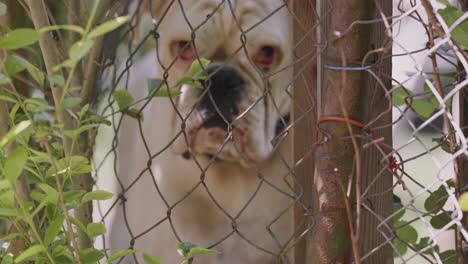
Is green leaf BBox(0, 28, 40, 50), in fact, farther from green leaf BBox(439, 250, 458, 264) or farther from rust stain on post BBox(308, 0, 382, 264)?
green leaf BBox(439, 250, 458, 264)

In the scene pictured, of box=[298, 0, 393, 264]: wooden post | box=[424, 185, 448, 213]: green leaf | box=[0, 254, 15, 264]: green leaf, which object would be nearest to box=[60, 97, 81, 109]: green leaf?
box=[0, 254, 15, 264]: green leaf

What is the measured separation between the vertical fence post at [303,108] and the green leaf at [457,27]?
23 centimetres

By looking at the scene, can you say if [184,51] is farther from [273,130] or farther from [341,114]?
[341,114]

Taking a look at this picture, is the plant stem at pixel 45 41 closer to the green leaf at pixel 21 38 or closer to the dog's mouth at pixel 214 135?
the green leaf at pixel 21 38

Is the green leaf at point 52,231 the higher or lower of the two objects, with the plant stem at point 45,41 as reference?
lower

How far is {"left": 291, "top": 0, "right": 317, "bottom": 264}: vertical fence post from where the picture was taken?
130cm

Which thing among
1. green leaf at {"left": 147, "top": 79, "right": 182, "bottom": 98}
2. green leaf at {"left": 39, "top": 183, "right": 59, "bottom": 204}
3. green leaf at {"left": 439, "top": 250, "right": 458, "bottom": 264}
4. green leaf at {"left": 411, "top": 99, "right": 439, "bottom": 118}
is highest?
green leaf at {"left": 147, "top": 79, "right": 182, "bottom": 98}

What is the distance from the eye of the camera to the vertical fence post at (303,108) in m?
1.30

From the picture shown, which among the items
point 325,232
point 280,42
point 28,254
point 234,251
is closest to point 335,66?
point 325,232

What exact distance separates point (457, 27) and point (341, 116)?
22cm

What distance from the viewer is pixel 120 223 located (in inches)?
71.6

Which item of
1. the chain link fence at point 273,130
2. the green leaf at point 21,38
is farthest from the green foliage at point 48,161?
the chain link fence at point 273,130

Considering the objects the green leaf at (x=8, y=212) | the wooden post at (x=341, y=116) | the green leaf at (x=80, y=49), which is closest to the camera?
the green leaf at (x=80, y=49)

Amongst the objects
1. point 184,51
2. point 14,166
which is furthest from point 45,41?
point 184,51
